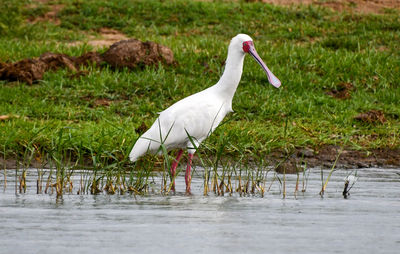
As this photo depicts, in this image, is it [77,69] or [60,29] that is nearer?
[77,69]

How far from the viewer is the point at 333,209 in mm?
5941

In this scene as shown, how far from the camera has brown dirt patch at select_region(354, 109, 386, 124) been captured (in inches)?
415

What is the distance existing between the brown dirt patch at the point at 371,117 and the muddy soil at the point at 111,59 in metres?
3.29

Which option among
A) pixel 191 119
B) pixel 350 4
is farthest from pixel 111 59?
pixel 350 4

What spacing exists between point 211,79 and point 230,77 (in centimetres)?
408

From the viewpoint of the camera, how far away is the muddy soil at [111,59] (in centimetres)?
1199

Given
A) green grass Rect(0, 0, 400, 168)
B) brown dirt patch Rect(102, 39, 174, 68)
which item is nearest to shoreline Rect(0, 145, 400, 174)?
green grass Rect(0, 0, 400, 168)

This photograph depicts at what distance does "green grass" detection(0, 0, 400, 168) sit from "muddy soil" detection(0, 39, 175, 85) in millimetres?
201

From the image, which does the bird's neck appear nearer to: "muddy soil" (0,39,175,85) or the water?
the water

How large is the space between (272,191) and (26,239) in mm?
2881

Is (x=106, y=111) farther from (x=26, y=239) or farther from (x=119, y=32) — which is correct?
(x=26, y=239)

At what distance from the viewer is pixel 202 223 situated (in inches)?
208

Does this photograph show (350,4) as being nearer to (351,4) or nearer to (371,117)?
(351,4)

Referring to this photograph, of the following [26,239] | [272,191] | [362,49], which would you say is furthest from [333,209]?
[362,49]
